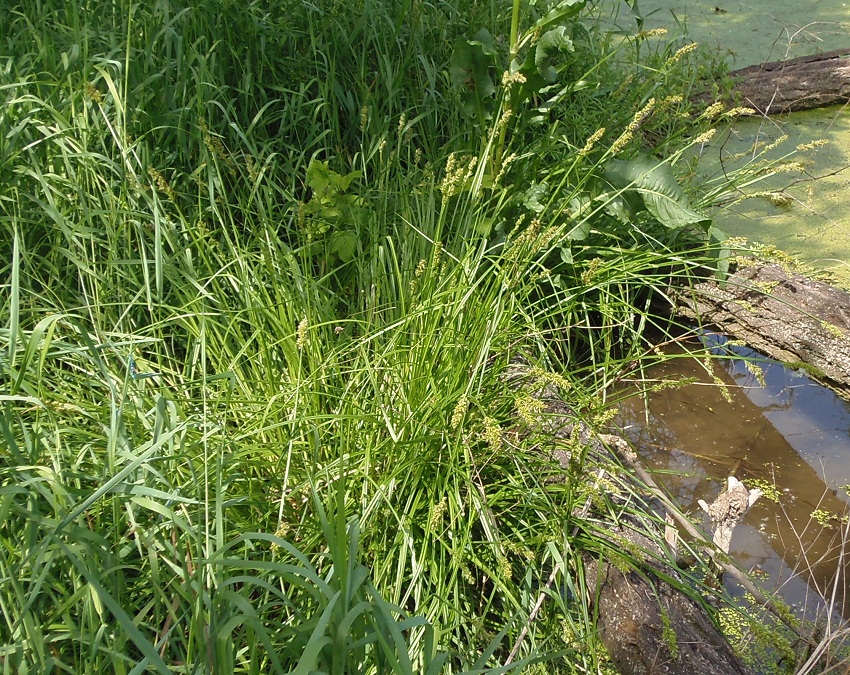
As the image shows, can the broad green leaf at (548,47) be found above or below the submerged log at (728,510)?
above

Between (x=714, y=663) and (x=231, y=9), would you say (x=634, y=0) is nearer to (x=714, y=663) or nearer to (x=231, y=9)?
(x=231, y=9)

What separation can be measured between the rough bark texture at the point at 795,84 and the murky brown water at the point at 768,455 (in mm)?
1574

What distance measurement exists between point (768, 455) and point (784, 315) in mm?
409

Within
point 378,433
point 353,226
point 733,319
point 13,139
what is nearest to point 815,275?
point 733,319

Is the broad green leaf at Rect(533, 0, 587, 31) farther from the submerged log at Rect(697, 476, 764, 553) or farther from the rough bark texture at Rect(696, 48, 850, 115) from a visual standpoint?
the rough bark texture at Rect(696, 48, 850, 115)

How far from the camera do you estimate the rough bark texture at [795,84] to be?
149 inches

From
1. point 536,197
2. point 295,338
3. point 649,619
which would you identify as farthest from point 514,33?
point 649,619

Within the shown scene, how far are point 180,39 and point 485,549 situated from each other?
1.65 meters

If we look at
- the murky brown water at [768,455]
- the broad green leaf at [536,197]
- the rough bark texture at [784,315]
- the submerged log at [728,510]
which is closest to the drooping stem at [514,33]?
the broad green leaf at [536,197]

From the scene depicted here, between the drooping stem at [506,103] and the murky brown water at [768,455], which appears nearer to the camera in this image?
the murky brown water at [768,455]

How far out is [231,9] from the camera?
2715 mm

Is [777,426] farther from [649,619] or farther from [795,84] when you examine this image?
[795,84]

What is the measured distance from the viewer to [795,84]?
3.82 metres

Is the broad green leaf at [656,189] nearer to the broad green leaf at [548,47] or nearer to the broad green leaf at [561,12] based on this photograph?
the broad green leaf at [548,47]
